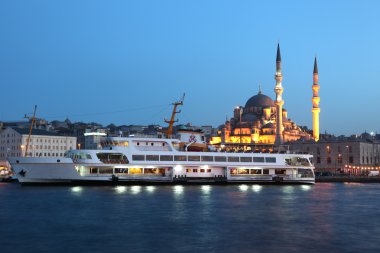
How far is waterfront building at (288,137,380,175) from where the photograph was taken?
109037 millimetres

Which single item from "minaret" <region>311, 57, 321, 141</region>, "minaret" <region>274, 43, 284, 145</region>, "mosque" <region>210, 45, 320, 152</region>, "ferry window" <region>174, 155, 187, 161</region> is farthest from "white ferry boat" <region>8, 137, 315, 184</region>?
"mosque" <region>210, 45, 320, 152</region>

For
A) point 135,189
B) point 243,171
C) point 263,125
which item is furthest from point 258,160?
point 263,125

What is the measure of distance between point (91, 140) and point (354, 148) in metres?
58.9

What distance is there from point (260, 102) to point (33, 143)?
207 feet

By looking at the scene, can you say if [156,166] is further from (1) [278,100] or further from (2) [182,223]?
(1) [278,100]

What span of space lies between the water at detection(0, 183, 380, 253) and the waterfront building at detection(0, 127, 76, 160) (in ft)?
205

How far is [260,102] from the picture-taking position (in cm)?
14700

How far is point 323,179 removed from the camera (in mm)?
85562

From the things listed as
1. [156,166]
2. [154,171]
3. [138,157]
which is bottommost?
[154,171]

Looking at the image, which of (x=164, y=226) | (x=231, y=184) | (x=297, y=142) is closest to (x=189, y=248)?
(x=164, y=226)

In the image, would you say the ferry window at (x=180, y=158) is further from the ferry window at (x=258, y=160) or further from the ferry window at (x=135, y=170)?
the ferry window at (x=258, y=160)

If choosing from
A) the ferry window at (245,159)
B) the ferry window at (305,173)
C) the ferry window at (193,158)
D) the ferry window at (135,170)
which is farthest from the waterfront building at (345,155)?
the ferry window at (135,170)

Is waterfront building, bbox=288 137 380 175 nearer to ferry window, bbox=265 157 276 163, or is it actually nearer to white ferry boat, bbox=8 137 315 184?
white ferry boat, bbox=8 137 315 184

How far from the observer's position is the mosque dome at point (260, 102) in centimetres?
14625
